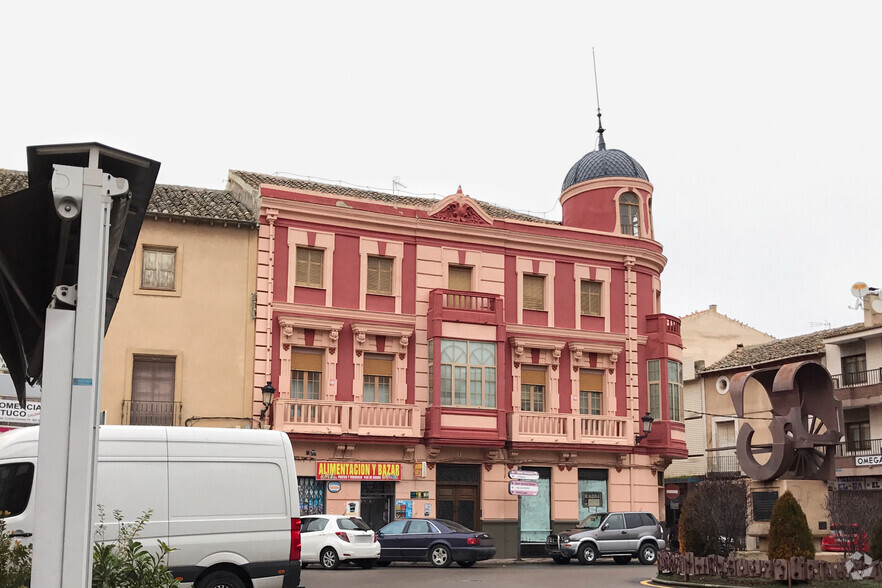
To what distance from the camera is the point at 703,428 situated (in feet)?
164

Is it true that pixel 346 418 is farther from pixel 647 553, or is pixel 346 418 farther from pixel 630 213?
pixel 630 213

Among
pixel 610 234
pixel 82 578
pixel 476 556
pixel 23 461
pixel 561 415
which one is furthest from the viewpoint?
pixel 610 234

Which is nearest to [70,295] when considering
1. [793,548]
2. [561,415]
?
[793,548]

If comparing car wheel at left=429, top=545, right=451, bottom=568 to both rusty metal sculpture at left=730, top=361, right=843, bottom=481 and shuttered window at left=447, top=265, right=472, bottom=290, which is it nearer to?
rusty metal sculpture at left=730, top=361, right=843, bottom=481

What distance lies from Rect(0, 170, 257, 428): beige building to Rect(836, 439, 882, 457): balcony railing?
25808mm

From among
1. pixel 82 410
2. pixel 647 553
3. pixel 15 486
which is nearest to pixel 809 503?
pixel 647 553

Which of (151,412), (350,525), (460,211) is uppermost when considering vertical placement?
(460,211)

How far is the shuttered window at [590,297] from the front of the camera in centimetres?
3606

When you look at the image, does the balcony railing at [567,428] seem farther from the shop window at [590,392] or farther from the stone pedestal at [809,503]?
the stone pedestal at [809,503]

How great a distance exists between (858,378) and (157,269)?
3007cm

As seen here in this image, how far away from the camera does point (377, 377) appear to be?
32.7 meters

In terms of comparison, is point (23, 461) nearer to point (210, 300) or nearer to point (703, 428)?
point (210, 300)

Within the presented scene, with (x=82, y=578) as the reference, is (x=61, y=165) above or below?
above

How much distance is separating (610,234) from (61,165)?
104ft
